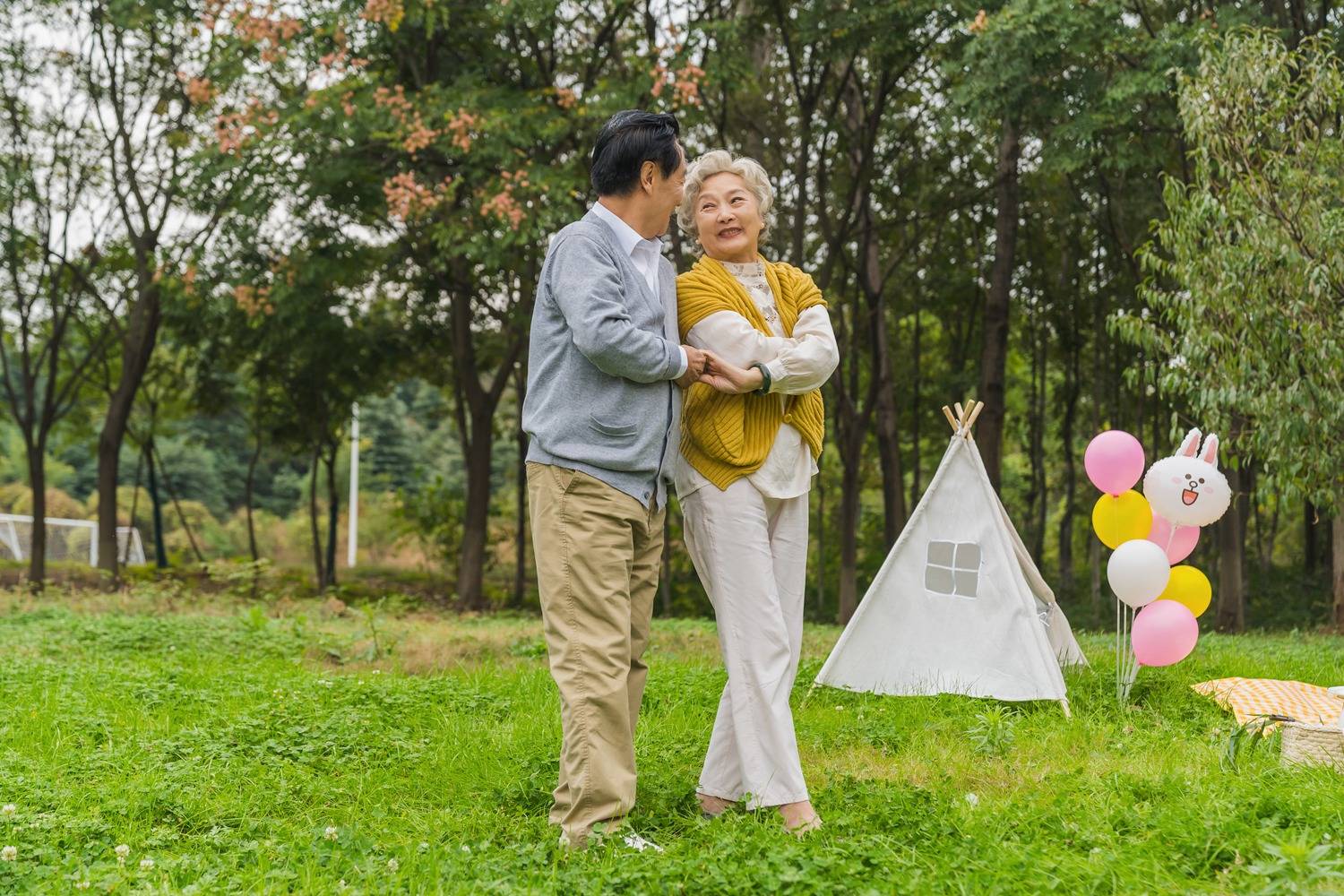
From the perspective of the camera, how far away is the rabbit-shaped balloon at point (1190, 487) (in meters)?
5.48

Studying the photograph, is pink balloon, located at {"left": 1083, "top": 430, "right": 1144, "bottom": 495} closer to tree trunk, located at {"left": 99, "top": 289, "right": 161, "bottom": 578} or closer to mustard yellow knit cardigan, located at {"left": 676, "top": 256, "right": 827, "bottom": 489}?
mustard yellow knit cardigan, located at {"left": 676, "top": 256, "right": 827, "bottom": 489}

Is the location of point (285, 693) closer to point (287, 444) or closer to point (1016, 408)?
point (287, 444)

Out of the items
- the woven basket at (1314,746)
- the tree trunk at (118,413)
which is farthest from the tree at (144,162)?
the woven basket at (1314,746)

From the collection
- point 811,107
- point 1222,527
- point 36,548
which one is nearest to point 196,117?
point 36,548

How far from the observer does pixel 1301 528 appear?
21.4m

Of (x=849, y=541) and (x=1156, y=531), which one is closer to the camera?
(x=1156, y=531)

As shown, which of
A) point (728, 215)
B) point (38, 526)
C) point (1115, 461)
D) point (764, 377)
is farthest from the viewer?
point (38, 526)

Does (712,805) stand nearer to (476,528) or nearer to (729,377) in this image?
(729,377)

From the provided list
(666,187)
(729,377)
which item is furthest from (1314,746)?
(666,187)

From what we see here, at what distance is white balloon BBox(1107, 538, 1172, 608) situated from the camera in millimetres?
5441

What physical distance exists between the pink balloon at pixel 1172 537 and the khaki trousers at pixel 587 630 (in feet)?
11.3

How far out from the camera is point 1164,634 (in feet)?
17.9

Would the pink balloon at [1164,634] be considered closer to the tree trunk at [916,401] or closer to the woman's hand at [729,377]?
the woman's hand at [729,377]

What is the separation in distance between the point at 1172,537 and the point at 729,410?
3184 mm
